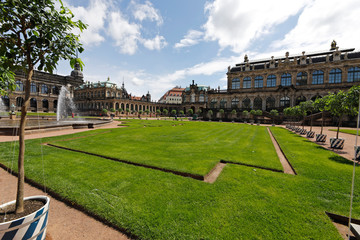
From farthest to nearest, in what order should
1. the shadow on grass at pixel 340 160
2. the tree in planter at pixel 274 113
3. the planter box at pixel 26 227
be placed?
the tree in planter at pixel 274 113 < the shadow on grass at pixel 340 160 < the planter box at pixel 26 227

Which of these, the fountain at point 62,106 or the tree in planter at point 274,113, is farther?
the tree in planter at point 274,113

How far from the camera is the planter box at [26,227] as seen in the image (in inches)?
84.8

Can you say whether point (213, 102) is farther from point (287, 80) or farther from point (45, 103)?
point (45, 103)

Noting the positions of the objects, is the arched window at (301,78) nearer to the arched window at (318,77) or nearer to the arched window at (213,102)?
the arched window at (318,77)

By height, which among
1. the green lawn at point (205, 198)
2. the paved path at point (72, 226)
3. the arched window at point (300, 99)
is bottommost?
the paved path at point (72, 226)

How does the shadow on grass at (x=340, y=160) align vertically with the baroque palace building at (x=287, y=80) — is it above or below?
below

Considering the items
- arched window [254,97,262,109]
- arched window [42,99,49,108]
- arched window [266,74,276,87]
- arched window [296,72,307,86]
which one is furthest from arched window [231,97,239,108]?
arched window [42,99,49,108]

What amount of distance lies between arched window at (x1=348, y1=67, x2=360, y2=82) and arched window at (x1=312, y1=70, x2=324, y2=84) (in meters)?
6.04

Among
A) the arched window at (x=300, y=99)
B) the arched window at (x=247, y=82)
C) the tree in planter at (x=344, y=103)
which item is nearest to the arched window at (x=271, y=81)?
the arched window at (x=247, y=82)

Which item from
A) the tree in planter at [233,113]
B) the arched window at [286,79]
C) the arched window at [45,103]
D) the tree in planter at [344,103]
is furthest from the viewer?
the arched window at [45,103]

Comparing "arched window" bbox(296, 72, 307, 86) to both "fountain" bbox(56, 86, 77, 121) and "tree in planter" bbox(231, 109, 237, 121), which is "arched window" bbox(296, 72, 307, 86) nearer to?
"tree in planter" bbox(231, 109, 237, 121)

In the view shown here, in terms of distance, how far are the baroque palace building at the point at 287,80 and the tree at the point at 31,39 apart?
192ft

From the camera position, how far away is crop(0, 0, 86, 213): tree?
265cm

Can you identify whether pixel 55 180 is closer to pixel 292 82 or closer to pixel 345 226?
pixel 345 226
